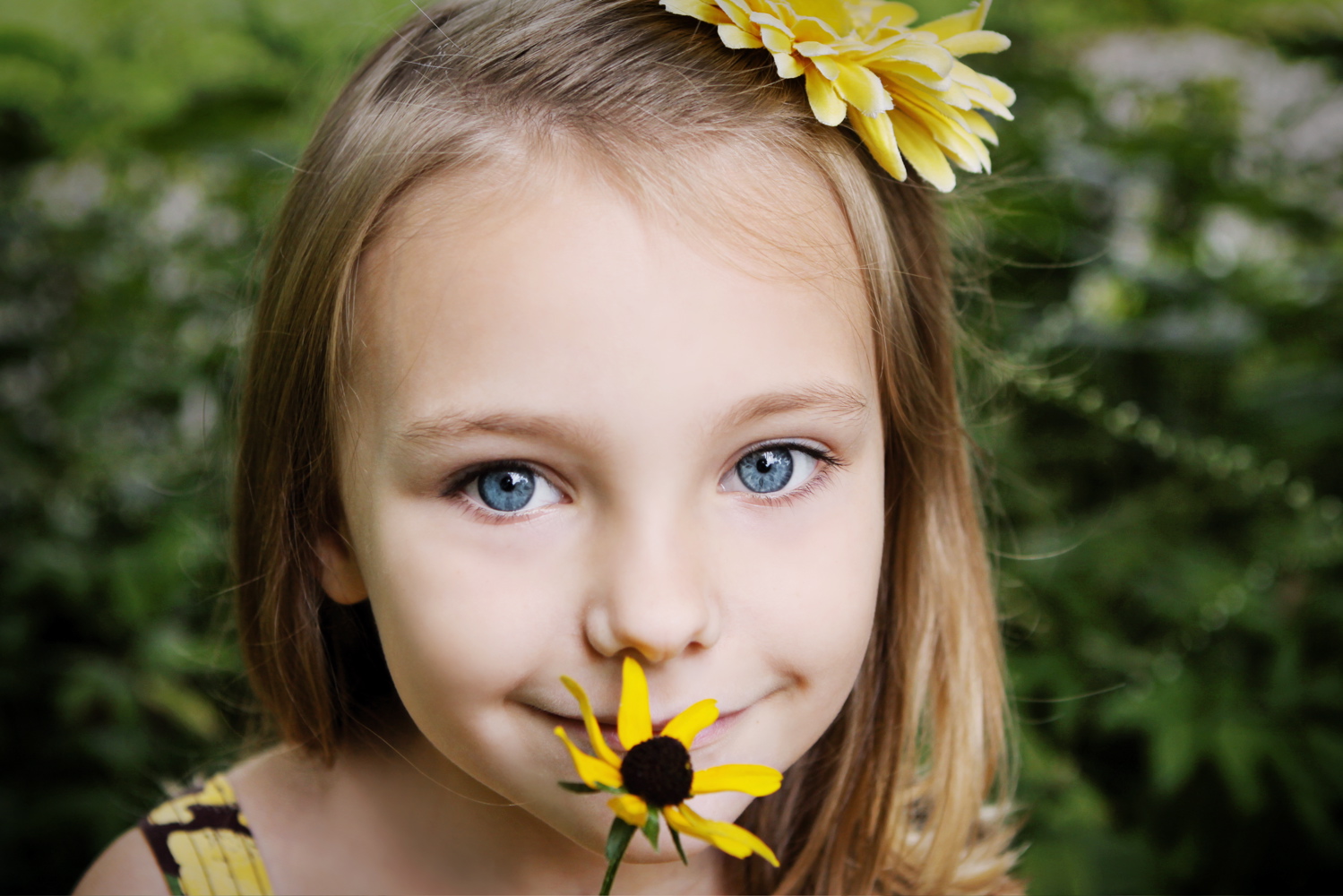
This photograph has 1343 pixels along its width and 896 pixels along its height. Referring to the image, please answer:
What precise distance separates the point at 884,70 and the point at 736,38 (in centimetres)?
14

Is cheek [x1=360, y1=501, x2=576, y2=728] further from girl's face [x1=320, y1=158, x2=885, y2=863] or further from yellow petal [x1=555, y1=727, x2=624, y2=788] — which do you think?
yellow petal [x1=555, y1=727, x2=624, y2=788]

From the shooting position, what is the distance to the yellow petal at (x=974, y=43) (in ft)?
3.61

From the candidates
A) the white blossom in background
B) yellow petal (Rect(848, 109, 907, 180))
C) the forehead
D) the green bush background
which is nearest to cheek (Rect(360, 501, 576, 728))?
the forehead

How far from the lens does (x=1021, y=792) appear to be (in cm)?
190

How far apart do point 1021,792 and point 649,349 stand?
1313 millimetres

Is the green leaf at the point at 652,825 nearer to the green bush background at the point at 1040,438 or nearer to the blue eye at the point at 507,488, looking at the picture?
the blue eye at the point at 507,488

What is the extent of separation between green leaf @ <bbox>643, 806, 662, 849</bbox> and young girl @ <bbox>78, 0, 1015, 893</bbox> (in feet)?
0.48

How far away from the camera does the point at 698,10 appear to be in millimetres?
1082

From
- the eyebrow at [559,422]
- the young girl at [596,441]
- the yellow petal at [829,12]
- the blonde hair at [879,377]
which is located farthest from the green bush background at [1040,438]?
the eyebrow at [559,422]

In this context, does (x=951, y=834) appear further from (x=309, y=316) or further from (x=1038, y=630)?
(x=309, y=316)

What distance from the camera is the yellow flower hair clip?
1041 millimetres

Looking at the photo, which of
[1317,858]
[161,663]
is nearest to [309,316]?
[161,663]

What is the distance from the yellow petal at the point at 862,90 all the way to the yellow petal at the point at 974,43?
0.34 ft

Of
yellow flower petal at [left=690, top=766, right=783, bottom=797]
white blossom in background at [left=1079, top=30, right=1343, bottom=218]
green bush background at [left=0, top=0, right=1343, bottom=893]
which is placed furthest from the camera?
white blossom in background at [left=1079, top=30, right=1343, bottom=218]
